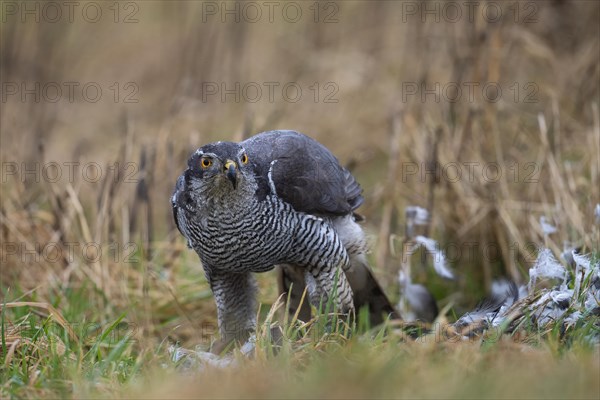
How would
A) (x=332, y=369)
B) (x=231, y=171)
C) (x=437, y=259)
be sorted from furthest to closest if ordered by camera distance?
(x=437, y=259), (x=231, y=171), (x=332, y=369)

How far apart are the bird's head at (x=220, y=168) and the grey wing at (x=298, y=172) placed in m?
0.19

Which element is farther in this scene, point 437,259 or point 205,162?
point 437,259

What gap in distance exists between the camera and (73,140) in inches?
413

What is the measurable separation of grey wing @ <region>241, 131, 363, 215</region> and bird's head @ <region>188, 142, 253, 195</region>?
19 cm

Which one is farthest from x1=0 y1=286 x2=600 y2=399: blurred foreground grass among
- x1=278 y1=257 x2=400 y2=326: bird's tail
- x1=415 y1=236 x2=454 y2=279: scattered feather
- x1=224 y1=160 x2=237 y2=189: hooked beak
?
x1=415 y1=236 x2=454 y2=279: scattered feather

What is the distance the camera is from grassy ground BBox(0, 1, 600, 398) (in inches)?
125

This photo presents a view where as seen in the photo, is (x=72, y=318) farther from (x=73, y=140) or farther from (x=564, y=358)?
(x=73, y=140)

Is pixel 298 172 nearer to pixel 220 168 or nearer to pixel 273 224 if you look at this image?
pixel 273 224

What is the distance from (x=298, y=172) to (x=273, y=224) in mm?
404

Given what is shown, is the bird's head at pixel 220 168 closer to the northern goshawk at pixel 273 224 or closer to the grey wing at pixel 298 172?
the northern goshawk at pixel 273 224

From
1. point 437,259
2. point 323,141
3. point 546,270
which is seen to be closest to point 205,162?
point 546,270

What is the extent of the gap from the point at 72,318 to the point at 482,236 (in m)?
2.83

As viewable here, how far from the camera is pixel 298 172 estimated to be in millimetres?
4438

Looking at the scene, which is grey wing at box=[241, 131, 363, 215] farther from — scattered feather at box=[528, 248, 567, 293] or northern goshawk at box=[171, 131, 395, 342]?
scattered feather at box=[528, 248, 567, 293]
